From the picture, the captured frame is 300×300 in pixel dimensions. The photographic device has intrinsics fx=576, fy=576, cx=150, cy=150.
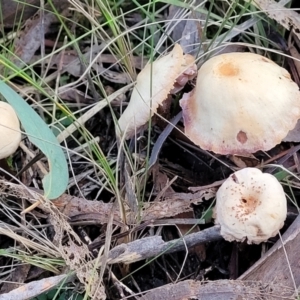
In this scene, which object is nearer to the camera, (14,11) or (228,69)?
(228,69)

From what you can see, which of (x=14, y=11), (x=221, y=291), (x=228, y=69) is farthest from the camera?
(x=14, y=11)

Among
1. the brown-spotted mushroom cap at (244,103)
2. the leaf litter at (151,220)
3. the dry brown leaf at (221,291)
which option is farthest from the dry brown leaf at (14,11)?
the dry brown leaf at (221,291)

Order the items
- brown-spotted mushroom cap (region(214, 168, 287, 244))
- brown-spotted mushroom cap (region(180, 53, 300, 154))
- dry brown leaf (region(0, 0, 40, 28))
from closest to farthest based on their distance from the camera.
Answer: brown-spotted mushroom cap (region(214, 168, 287, 244))
brown-spotted mushroom cap (region(180, 53, 300, 154))
dry brown leaf (region(0, 0, 40, 28))

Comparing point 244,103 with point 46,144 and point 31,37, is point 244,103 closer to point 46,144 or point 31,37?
point 46,144

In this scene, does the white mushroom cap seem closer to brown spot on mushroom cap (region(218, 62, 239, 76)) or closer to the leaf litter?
the leaf litter

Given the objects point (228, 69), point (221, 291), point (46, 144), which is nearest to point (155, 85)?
point (228, 69)

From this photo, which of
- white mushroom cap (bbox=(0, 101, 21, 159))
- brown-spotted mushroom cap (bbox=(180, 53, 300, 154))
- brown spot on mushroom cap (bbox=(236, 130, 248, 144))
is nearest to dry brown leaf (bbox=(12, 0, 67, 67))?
white mushroom cap (bbox=(0, 101, 21, 159))
